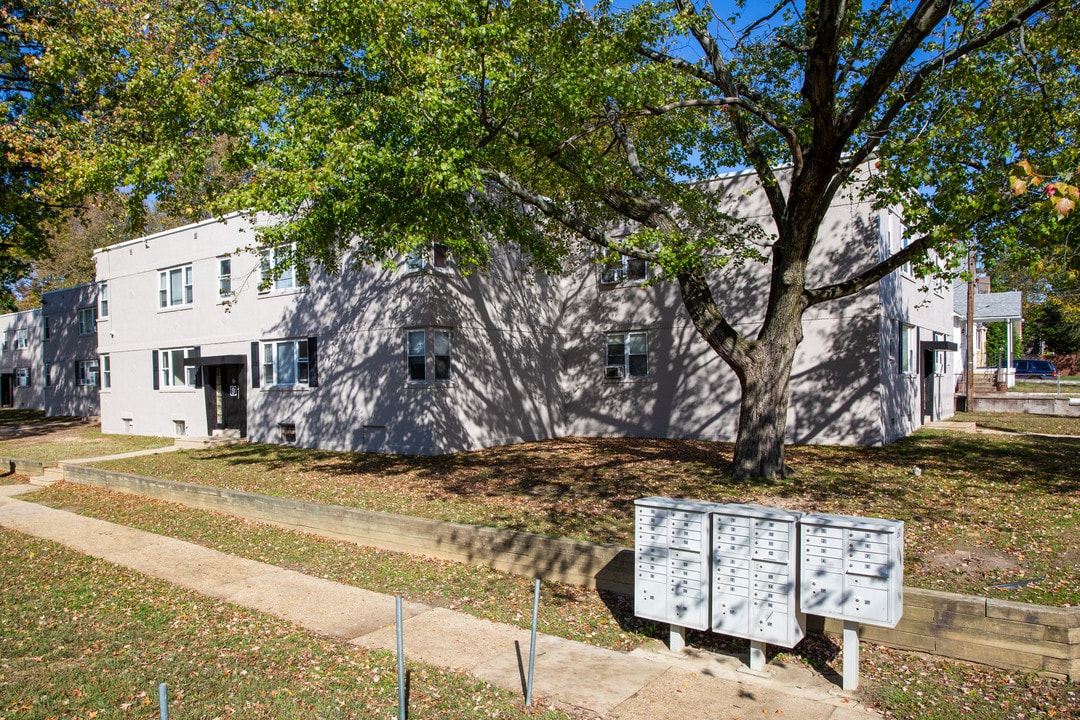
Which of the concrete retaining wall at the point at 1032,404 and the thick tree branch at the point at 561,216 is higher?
the thick tree branch at the point at 561,216

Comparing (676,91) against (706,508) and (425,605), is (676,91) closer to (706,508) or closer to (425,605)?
(706,508)

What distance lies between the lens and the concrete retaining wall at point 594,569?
205 inches

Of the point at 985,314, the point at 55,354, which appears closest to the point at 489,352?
the point at 55,354

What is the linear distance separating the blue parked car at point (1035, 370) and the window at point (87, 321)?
56599 millimetres

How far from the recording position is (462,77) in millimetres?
10273

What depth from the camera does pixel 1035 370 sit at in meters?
51.1

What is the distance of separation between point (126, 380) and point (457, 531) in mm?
21552

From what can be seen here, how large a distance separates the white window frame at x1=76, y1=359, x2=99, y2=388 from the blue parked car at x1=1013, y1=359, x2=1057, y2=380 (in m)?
56.4

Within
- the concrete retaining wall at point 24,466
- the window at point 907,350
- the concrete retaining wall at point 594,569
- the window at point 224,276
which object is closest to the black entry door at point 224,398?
the window at point 224,276

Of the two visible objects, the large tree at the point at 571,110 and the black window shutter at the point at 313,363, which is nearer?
the large tree at the point at 571,110

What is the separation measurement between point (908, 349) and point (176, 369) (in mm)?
22494

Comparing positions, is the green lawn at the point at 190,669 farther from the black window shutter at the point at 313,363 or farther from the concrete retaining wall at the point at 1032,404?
the concrete retaining wall at the point at 1032,404

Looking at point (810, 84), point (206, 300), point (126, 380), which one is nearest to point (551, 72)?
point (810, 84)

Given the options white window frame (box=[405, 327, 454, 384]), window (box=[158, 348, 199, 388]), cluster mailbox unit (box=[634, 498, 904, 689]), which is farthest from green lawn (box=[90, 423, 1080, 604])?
window (box=[158, 348, 199, 388])
